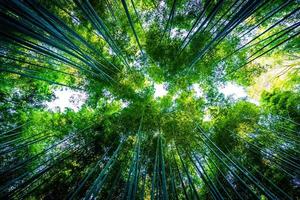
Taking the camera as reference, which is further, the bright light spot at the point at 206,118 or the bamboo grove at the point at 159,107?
the bright light spot at the point at 206,118

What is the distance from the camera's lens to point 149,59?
21.6 feet

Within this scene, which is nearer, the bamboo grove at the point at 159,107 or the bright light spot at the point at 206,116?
the bamboo grove at the point at 159,107

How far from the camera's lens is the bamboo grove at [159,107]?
17.1ft

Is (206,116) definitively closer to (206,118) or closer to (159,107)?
(206,118)

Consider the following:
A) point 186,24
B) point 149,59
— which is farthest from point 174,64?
point 186,24

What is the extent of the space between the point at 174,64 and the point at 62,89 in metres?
4.18

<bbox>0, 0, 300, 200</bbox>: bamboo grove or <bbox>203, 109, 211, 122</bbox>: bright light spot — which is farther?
<bbox>203, 109, 211, 122</bbox>: bright light spot

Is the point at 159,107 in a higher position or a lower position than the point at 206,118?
higher

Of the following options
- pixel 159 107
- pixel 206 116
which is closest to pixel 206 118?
pixel 206 116

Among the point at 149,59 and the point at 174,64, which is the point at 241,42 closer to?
the point at 174,64

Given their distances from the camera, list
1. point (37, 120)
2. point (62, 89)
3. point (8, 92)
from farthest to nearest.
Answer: point (62, 89) < point (8, 92) < point (37, 120)

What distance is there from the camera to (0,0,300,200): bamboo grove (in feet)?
17.1

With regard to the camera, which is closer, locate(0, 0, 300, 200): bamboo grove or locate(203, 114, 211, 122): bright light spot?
locate(0, 0, 300, 200): bamboo grove

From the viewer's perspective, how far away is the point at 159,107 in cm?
655
